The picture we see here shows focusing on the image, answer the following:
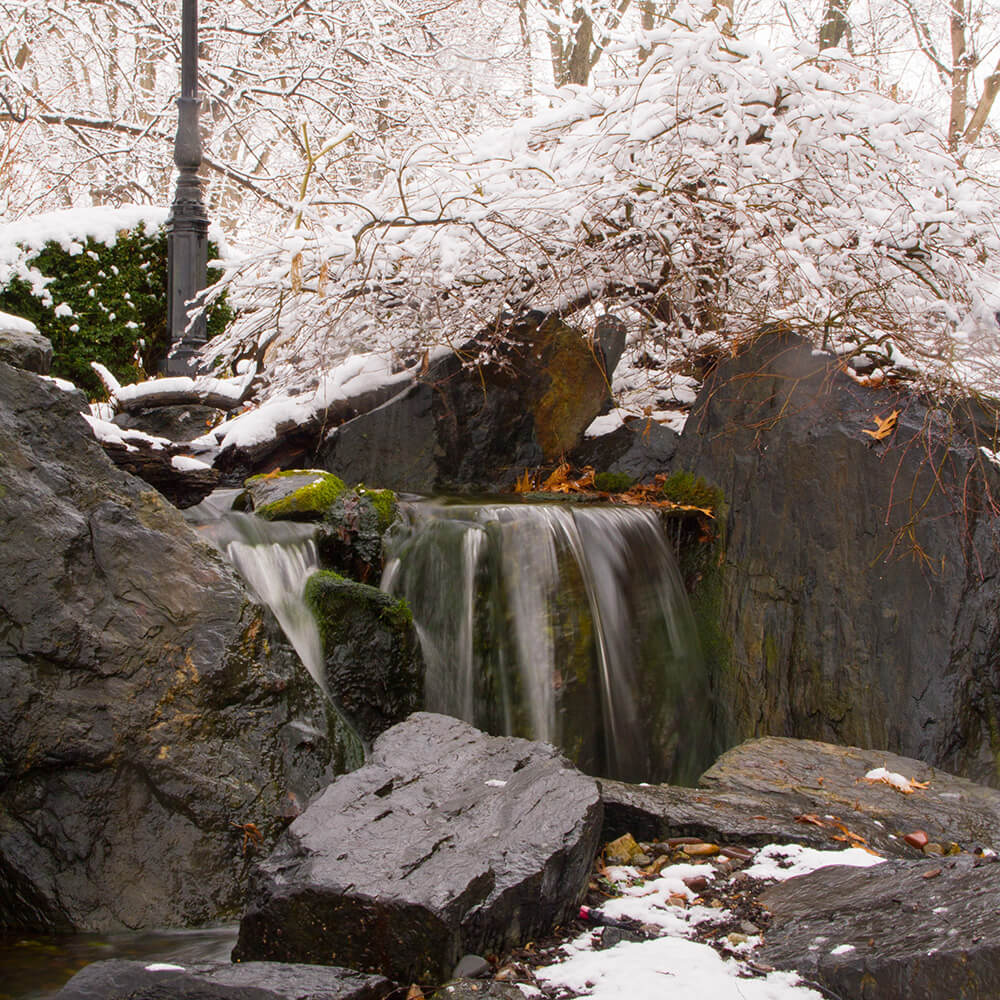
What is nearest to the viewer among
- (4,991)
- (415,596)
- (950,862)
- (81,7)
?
(4,991)

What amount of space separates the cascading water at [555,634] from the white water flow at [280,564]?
0.56 m

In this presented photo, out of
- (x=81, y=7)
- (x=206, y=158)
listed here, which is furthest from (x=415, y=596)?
(x=81, y=7)

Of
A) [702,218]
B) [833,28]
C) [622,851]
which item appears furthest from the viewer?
[833,28]

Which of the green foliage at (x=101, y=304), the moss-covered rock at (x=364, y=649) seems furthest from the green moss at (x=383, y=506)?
the green foliage at (x=101, y=304)

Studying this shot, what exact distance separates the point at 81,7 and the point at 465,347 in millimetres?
11734

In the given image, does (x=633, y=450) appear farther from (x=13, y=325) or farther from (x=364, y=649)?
(x=13, y=325)

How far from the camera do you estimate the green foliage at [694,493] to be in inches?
236

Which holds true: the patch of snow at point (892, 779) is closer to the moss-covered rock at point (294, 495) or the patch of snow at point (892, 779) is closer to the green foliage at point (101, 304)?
the moss-covered rock at point (294, 495)

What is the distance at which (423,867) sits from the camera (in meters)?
2.73

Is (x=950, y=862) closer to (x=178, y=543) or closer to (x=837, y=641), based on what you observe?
(x=837, y=641)

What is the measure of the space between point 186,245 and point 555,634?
523 cm

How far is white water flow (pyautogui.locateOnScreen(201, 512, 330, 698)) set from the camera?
459cm

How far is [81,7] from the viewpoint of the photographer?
14617 mm

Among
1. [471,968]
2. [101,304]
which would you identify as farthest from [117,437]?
[101,304]
